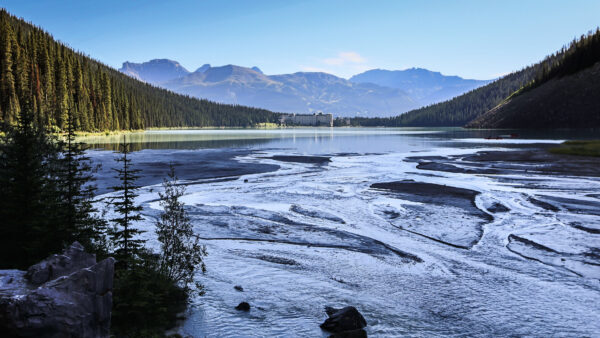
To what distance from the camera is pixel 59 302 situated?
7.28 metres

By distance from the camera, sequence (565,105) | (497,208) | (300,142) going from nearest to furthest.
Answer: (497,208) → (300,142) → (565,105)

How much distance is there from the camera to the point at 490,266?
Answer: 16297 millimetres

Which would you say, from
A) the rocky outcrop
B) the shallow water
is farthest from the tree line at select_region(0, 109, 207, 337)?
the rocky outcrop

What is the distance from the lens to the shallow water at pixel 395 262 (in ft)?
39.0

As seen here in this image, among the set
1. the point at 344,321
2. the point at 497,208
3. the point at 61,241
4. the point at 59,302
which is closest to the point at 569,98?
the point at 497,208

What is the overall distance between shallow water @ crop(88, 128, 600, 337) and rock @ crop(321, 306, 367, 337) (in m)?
0.27

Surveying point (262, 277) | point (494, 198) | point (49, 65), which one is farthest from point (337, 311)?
point (49, 65)

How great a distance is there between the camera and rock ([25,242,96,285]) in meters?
7.98

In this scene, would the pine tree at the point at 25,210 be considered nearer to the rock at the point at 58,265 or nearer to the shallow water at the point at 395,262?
the rock at the point at 58,265

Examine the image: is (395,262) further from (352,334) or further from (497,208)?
(497,208)

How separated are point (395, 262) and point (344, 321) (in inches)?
255

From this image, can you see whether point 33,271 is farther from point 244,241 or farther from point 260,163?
point 260,163

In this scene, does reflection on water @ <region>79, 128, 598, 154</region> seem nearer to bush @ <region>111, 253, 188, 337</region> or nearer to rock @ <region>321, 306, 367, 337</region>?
bush @ <region>111, 253, 188, 337</region>

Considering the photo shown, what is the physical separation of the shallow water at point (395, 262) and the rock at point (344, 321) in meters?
0.27
